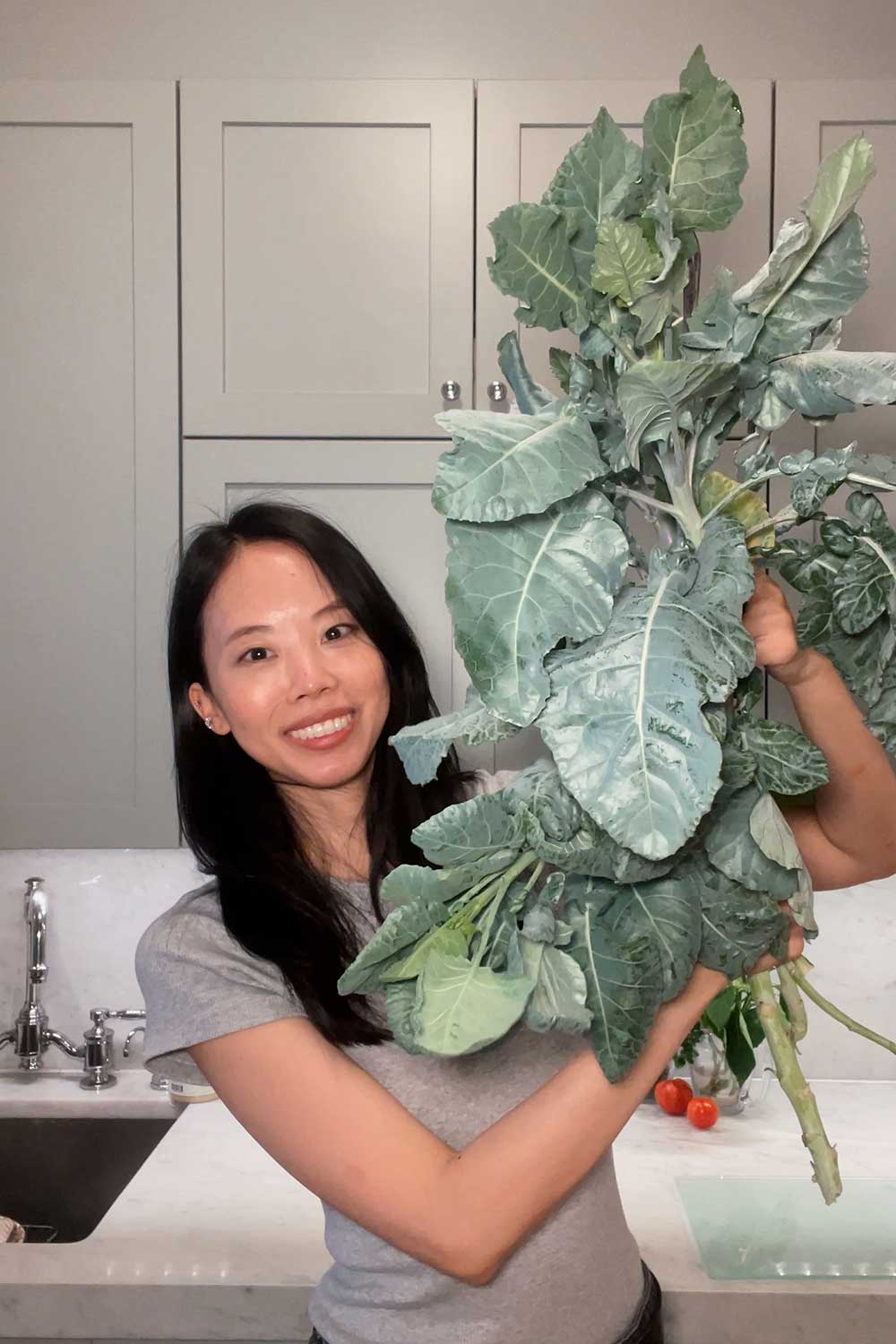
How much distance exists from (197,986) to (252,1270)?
1.80 feet

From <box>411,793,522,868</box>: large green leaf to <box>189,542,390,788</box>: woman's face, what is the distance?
349 millimetres

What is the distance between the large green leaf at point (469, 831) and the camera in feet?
2.47

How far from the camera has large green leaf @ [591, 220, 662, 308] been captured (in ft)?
2.47

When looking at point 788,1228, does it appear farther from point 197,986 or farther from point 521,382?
point 521,382

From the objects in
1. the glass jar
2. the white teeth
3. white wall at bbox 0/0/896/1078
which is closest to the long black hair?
the white teeth

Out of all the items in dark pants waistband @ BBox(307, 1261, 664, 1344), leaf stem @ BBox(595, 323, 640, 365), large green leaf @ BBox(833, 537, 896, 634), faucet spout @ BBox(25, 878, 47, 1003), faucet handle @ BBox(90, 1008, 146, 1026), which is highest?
leaf stem @ BBox(595, 323, 640, 365)

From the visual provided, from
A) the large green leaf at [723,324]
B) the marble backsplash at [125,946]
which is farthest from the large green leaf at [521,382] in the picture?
the marble backsplash at [125,946]

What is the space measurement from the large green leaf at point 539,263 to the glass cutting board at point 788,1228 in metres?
1.08

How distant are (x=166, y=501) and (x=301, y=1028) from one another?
95 cm

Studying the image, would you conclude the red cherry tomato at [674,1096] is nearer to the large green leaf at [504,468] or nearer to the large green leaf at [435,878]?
the large green leaf at [435,878]

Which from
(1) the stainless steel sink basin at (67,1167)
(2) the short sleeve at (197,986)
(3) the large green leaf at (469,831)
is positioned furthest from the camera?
(1) the stainless steel sink basin at (67,1167)

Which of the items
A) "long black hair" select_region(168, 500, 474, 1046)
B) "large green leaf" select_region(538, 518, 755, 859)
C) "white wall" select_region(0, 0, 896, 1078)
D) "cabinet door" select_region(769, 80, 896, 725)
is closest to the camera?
"large green leaf" select_region(538, 518, 755, 859)

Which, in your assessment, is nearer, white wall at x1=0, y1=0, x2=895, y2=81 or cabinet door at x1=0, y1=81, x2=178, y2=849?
cabinet door at x1=0, y1=81, x2=178, y2=849

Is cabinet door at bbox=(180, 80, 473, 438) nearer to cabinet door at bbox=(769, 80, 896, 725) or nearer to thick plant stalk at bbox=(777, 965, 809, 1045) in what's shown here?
cabinet door at bbox=(769, 80, 896, 725)
